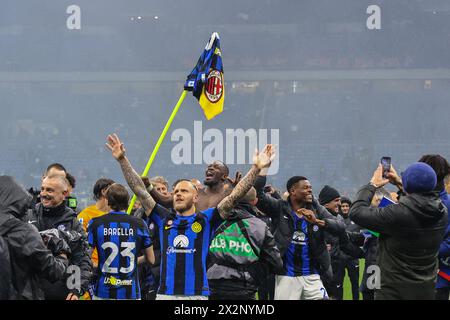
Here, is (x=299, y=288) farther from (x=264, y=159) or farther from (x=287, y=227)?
(x=264, y=159)

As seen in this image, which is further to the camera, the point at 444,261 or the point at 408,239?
the point at 444,261

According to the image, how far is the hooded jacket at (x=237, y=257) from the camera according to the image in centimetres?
406

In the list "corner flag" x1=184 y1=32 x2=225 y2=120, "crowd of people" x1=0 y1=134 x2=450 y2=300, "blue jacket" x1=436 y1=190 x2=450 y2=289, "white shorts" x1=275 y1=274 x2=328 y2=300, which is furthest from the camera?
"corner flag" x1=184 y1=32 x2=225 y2=120

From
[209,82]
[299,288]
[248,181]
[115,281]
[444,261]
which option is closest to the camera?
[248,181]

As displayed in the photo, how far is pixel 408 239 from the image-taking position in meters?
3.69

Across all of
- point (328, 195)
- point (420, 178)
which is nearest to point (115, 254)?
point (420, 178)

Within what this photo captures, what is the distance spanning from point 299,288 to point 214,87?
2327mm

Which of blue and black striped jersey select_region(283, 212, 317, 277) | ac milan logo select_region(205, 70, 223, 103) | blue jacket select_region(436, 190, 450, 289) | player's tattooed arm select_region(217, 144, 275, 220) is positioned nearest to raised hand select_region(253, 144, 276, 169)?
player's tattooed arm select_region(217, 144, 275, 220)

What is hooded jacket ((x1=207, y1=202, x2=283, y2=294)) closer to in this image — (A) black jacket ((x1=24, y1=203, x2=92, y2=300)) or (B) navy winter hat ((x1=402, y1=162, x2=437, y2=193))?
(A) black jacket ((x1=24, y1=203, x2=92, y2=300))

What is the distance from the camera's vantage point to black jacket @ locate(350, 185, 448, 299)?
144 inches

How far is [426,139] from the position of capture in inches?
1309

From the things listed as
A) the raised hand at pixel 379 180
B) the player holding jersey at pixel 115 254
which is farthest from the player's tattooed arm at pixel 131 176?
the raised hand at pixel 379 180

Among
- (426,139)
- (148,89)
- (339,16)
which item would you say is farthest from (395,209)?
(339,16)

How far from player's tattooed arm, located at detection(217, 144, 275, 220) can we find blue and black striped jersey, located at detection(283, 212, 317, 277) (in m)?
1.20
